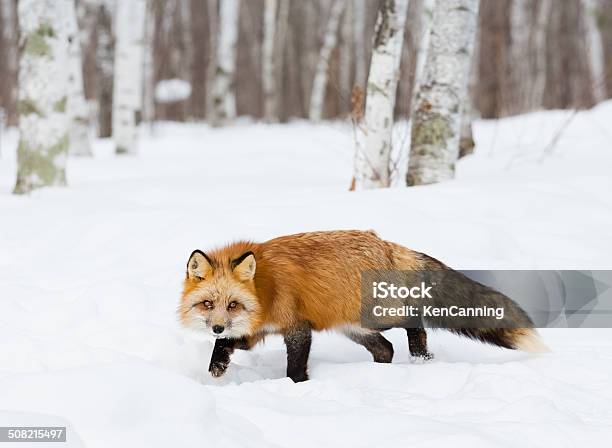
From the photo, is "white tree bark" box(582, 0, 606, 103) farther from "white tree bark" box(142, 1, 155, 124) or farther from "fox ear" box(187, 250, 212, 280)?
"fox ear" box(187, 250, 212, 280)

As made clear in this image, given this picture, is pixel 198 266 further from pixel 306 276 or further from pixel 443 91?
pixel 443 91

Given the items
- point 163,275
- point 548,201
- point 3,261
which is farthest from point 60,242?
Result: point 548,201

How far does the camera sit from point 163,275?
5.09 meters

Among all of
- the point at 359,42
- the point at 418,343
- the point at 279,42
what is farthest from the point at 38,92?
the point at 279,42

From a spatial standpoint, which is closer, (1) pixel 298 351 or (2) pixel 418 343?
(1) pixel 298 351

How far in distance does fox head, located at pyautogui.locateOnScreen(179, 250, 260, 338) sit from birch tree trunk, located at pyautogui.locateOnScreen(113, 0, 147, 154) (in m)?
10.3

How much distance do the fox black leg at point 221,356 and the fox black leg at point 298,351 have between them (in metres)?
0.32

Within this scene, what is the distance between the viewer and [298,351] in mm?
3877

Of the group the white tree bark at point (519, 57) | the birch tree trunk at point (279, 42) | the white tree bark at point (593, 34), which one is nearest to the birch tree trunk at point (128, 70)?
the white tree bark at point (519, 57)

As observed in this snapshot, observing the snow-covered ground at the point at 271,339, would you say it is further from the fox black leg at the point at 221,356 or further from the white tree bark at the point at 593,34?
the white tree bark at the point at 593,34

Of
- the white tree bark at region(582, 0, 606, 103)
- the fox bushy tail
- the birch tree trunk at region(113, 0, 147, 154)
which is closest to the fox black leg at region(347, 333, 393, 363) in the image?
the fox bushy tail

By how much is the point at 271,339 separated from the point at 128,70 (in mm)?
9869

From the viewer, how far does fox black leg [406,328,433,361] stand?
420 centimetres

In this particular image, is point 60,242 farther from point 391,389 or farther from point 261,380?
point 391,389
